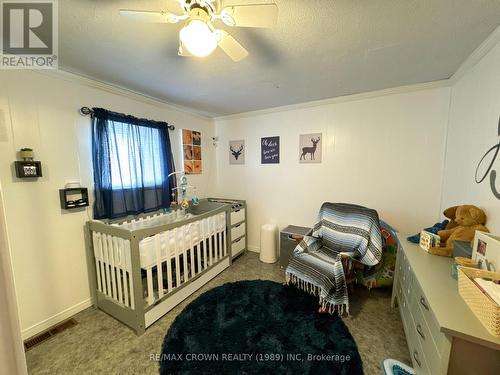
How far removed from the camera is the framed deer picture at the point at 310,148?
278cm

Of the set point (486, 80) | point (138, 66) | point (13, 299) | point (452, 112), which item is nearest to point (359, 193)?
point (452, 112)

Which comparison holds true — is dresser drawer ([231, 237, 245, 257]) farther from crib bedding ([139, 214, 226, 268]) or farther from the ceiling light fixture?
the ceiling light fixture

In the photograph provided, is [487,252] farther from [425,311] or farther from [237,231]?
[237,231]

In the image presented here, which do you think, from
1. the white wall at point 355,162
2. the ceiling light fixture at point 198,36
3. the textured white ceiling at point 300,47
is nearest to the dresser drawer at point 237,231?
the white wall at point 355,162

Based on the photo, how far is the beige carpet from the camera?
1.48 m

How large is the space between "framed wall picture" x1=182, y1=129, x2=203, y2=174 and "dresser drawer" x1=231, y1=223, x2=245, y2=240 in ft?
3.50

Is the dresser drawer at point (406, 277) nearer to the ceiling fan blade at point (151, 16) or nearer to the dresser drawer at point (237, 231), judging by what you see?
the dresser drawer at point (237, 231)

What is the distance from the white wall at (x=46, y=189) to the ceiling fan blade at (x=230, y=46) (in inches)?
62.5

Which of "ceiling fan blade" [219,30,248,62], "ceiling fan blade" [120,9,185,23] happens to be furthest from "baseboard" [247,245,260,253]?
"ceiling fan blade" [120,9,185,23]

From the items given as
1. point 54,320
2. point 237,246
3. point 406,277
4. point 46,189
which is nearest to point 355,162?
point 406,277

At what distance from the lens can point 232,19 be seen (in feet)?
3.51

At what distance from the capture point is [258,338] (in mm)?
1704

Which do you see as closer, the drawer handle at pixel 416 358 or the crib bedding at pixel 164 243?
the drawer handle at pixel 416 358

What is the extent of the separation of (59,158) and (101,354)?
1657 millimetres
